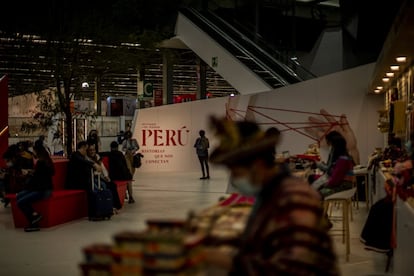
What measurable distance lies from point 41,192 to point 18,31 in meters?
6.02

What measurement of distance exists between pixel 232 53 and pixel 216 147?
17.2m

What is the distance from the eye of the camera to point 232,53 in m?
19.3

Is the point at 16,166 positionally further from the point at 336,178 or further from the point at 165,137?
the point at 165,137

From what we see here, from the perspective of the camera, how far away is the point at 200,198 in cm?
1221

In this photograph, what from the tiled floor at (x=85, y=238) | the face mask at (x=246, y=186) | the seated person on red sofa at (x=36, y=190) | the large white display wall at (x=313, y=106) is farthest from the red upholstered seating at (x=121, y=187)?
the face mask at (x=246, y=186)

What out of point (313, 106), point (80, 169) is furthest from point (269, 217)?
point (313, 106)


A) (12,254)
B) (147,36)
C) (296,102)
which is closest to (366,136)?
(296,102)

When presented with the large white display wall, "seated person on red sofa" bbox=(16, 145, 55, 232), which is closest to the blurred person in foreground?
"seated person on red sofa" bbox=(16, 145, 55, 232)

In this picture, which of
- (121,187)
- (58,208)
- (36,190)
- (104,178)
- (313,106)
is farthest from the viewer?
(313,106)

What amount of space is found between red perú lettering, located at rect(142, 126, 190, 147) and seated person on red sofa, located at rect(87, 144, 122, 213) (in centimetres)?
945

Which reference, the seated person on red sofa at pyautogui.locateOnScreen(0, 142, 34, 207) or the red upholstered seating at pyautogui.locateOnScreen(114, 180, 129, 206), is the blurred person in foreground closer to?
the seated person on red sofa at pyautogui.locateOnScreen(0, 142, 34, 207)

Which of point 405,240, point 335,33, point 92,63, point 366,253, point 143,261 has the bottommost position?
point 366,253

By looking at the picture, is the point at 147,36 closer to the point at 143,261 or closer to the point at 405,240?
the point at 405,240

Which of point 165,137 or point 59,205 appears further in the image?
point 165,137
